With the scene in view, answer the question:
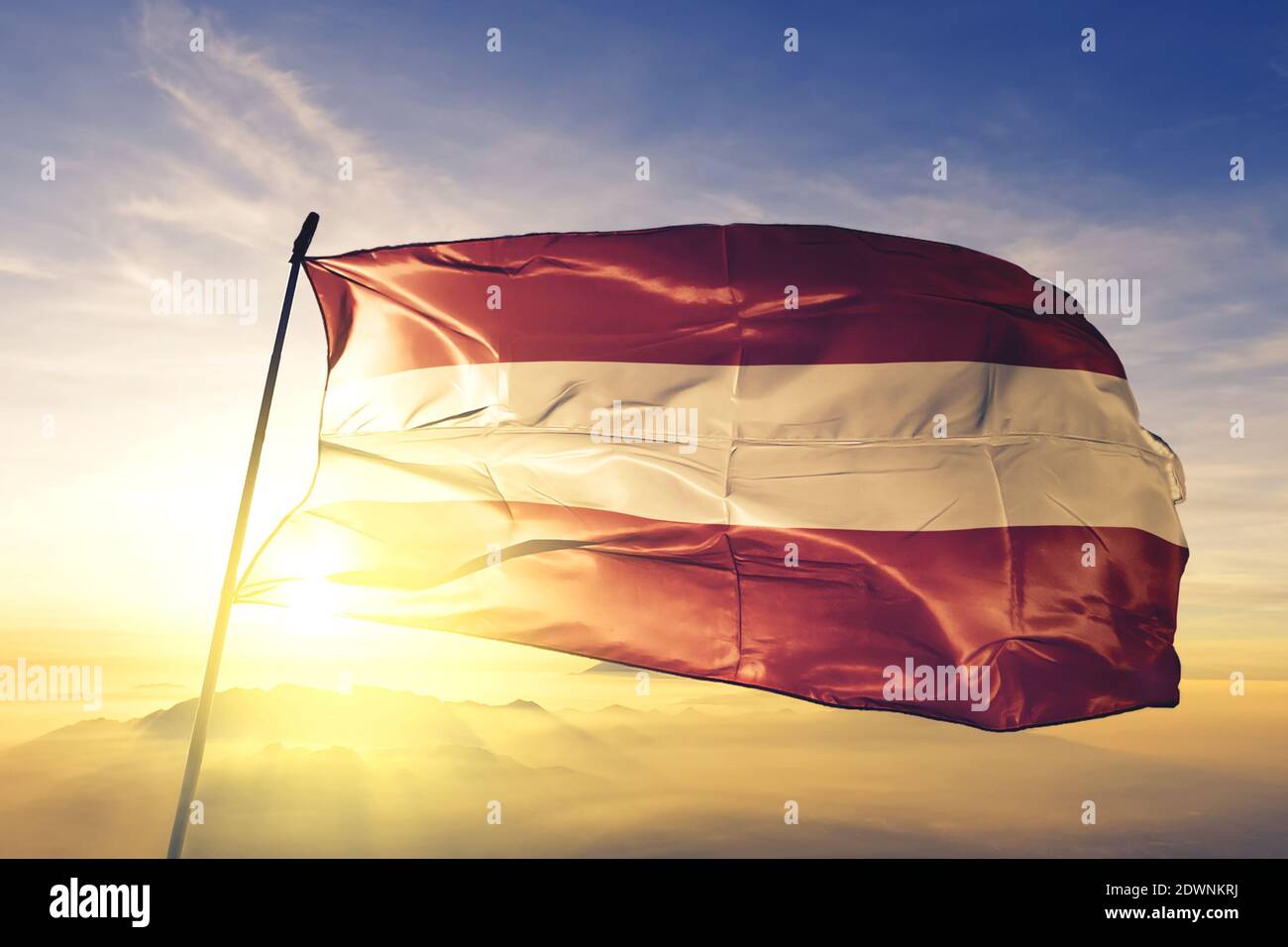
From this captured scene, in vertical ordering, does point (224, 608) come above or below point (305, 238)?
below

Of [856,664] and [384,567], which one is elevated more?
[384,567]

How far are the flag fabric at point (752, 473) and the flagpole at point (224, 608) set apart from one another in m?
0.30

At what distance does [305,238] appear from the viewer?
811 cm

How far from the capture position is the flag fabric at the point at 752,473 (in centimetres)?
771

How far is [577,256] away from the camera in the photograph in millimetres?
8469

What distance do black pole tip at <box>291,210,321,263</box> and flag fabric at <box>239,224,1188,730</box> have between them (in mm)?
273

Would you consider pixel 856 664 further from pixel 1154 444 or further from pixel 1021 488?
pixel 1154 444

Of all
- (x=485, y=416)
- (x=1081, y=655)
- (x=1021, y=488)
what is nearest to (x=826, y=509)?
(x=1021, y=488)

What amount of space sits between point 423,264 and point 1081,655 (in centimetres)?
600

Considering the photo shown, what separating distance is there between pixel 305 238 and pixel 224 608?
3.01 m

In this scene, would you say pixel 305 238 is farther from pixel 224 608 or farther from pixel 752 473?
pixel 752 473

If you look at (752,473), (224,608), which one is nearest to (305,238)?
(224,608)

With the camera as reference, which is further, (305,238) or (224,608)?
(305,238)

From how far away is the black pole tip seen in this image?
809 centimetres
